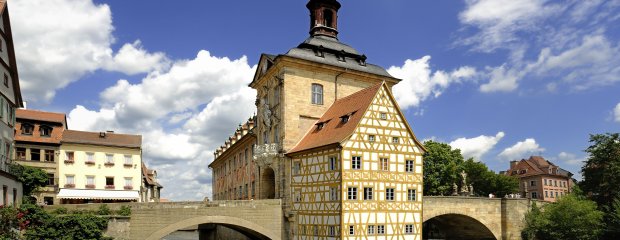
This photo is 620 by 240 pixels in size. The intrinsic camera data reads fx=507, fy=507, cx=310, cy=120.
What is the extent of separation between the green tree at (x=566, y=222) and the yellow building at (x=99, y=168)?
109ft

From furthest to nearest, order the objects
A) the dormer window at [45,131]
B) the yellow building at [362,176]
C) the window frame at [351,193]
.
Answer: the dormer window at [45,131] < the yellow building at [362,176] < the window frame at [351,193]

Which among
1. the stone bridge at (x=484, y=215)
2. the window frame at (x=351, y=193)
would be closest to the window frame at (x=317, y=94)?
the window frame at (x=351, y=193)

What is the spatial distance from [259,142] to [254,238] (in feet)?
23.2

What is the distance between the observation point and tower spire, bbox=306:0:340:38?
125ft

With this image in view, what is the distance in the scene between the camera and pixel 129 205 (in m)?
28.4

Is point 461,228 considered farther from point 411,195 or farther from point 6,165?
point 6,165

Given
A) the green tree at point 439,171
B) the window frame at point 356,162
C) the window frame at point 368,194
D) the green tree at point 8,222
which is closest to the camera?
the green tree at point 8,222

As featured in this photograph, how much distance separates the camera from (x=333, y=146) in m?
28.4

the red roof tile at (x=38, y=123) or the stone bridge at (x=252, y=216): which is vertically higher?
the red roof tile at (x=38, y=123)

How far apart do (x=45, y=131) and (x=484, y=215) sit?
36726 millimetres

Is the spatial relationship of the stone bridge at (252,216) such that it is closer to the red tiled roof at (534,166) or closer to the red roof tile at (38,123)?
the red roof tile at (38,123)

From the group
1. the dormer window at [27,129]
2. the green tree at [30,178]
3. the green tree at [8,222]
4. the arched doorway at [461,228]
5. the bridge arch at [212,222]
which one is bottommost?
the arched doorway at [461,228]

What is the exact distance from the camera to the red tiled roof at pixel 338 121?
28.9m

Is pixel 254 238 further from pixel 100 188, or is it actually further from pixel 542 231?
pixel 542 231
